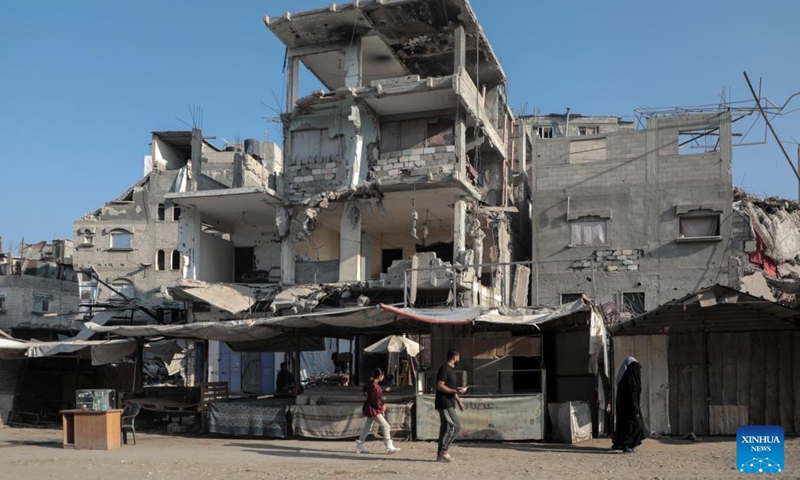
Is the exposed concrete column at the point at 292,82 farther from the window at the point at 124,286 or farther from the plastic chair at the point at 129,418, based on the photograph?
the window at the point at 124,286

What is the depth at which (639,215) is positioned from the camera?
25984 mm

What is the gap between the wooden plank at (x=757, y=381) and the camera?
14438 mm

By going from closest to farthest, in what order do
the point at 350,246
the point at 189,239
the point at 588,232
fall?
the point at 350,246, the point at 588,232, the point at 189,239

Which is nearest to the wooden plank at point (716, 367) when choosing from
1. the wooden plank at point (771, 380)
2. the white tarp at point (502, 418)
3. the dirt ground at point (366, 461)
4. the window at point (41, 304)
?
the wooden plank at point (771, 380)

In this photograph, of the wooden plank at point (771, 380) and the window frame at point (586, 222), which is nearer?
the wooden plank at point (771, 380)

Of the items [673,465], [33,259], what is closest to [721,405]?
[673,465]

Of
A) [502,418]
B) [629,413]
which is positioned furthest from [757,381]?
[502,418]

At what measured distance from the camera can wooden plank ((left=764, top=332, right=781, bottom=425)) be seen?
47.1 feet

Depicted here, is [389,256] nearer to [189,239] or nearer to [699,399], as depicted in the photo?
[189,239]

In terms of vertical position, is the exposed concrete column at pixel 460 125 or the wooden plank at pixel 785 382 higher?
the exposed concrete column at pixel 460 125

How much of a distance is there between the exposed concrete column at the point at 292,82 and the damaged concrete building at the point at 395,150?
0.04 meters

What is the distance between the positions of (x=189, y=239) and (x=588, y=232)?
47.5 feet

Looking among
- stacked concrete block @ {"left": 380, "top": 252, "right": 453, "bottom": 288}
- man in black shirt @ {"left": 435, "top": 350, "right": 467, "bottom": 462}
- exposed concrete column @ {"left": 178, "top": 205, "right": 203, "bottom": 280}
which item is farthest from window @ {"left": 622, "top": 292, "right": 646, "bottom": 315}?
man in black shirt @ {"left": 435, "top": 350, "right": 467, "bottom": 462}

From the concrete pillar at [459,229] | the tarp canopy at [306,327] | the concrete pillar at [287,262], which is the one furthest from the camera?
the concrete pillar at [287,262]
